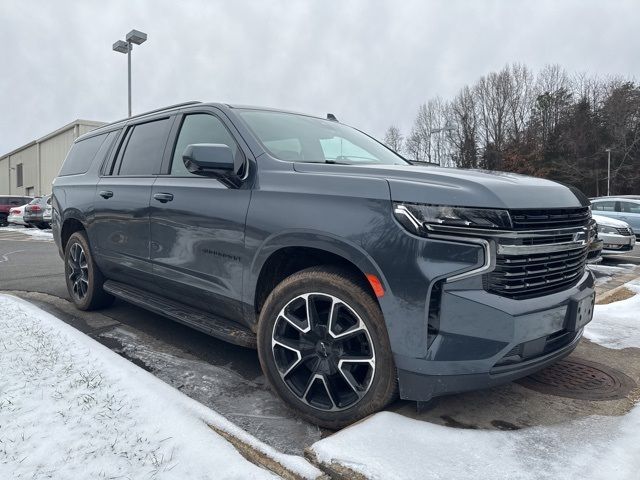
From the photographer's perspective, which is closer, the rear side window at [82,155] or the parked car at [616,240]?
the rear side window at [82,155]

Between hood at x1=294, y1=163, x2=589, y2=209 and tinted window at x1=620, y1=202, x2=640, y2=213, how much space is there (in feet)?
49.2

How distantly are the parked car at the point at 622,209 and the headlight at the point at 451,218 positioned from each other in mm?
14700

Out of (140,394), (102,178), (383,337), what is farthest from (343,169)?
(102,178)

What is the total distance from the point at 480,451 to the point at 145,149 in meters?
3.28

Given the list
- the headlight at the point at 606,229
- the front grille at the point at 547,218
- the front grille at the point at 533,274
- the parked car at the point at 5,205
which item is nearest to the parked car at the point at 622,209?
the headlight at the point at 606,229

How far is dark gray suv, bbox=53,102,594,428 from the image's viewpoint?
6.59 ft

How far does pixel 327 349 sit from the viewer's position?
2371mm

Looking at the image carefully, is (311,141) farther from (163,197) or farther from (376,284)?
(376,284)

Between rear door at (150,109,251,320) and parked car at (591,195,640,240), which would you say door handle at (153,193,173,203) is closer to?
rear door at (150,109,251,320)

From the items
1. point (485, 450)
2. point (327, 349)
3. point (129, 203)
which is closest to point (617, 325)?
point (485, 450)

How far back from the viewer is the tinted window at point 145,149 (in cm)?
369

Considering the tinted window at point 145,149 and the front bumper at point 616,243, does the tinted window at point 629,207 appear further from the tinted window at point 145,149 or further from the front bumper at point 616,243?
the tinted window at point 145,149

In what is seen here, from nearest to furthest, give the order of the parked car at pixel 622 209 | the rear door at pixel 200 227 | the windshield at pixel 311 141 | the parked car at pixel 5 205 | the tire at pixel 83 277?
the rear door at pixel 200 227 → the windshield at pixel 311 141 → the tire at pixel 83 277 → the parked car at pixel 622 209 → the parked car at pixel 5 205

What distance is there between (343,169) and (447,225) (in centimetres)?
68
